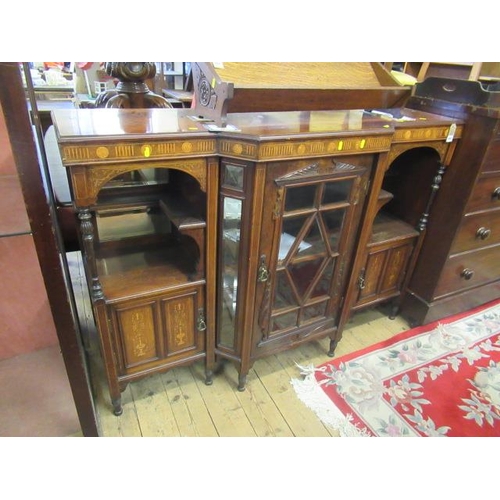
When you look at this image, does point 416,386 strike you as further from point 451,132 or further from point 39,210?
point 39,210

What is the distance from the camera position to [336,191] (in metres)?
1.14

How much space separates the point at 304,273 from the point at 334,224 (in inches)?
8.1

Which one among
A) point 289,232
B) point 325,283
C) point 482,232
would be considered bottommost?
point 325,283

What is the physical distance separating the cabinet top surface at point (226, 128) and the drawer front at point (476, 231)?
48 centimetres

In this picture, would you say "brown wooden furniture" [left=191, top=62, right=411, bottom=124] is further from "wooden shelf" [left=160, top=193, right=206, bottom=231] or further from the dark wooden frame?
the dark wooden frame

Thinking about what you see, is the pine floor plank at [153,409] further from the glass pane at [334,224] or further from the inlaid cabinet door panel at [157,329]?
the glass pane at [334,224]

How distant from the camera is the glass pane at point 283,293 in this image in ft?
4.04

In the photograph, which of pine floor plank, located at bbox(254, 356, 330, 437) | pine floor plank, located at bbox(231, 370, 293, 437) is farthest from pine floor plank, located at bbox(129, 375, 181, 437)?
pine floor plank, located at bbox(254, 356, 330, 437)

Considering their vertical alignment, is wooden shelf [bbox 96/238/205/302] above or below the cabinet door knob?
below

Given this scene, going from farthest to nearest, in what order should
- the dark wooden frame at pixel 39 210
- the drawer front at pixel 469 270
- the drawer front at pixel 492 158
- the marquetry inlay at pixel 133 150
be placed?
1. the drawer front at pixel 469 270
2. the drawer front at pixel 492 158
3. the marquetry inlay at pixel 133 150
4. the dark wooden frame at pixel 39 210

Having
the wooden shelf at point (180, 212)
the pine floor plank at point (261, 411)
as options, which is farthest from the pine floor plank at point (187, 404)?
the wooden shelf at point (180, 212)

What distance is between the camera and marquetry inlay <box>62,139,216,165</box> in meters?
0.81

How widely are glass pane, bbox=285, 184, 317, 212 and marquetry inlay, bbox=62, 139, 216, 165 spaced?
0.88 feet

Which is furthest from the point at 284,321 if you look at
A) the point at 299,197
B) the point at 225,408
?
the point at 299,197
